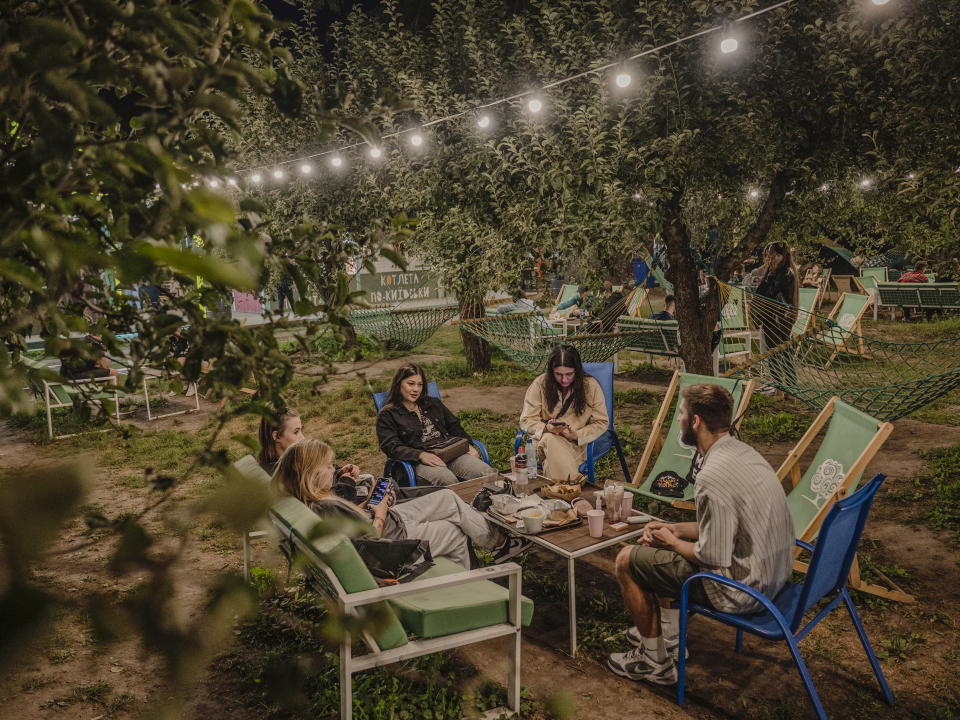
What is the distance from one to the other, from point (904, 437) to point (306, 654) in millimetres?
7410

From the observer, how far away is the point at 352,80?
A: 27.3ft

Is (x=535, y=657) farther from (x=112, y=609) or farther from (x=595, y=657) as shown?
(x=112, y=609)

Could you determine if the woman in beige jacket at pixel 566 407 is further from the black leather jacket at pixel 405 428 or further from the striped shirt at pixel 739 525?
the striped shirt at pixel 739 525

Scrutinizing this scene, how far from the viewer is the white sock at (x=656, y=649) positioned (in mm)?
3188

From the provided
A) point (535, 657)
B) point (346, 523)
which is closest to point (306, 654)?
point (346, 523)

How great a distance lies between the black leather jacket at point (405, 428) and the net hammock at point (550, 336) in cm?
234

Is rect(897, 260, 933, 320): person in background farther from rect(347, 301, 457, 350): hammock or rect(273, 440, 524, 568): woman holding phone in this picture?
rect(273, 440, 524, 568): woman holding phone

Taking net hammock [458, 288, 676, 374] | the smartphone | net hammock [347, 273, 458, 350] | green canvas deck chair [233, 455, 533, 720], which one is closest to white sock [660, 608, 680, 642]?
green canvas deck chair [233, 455, 533, 720]

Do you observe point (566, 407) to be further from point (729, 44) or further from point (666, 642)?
point (729, 44)

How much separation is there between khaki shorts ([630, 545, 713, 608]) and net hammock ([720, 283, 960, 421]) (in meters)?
2.48

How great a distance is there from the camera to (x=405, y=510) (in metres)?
3.68

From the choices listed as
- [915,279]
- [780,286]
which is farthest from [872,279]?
[780,286]

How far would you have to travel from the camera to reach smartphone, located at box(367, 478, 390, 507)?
3.75 m

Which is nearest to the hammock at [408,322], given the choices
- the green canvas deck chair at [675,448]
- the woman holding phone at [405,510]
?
the green canvas deck chair at [675,448]
